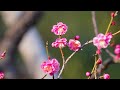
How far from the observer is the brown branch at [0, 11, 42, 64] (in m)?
2.54

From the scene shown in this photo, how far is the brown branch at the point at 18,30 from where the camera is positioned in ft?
8.34

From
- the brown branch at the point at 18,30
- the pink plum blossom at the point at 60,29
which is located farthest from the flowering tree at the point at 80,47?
the brown branch at the point at 18,30

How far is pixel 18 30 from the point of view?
2545 millimetres

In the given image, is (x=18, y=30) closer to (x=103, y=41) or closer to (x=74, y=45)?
(x=74, y=45)

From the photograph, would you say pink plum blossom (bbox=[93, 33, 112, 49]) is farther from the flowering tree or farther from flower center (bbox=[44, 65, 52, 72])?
flower center (bbox=[44, 65, 52, 72])

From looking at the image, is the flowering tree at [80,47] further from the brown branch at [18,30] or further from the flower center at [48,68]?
the brown branch at [18,30]

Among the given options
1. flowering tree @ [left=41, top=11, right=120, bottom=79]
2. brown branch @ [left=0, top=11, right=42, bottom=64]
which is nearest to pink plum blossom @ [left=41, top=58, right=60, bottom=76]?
flowering tree @ [left=41, top=11, right=120, bottom=79]

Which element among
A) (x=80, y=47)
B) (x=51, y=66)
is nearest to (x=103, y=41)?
(x=80, y=47)
